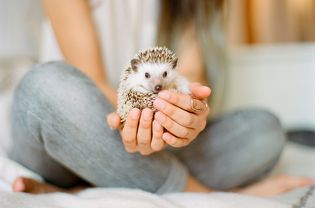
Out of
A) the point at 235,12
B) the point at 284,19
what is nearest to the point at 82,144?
the point at 235,12

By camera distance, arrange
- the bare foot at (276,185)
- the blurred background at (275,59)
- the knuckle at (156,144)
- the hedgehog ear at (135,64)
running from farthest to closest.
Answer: the blurred background at (275,59) < the bare foot at (276,185) < the knuckle at (156,144) < the hedgehog ear at (135,64)

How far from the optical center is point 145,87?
603mm

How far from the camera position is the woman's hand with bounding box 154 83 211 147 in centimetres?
61

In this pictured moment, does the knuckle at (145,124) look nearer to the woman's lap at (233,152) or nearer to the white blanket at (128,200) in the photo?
the white blanket at (128,200)

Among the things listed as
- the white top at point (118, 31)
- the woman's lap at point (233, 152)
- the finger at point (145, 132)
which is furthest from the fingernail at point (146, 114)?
the woman's lap at point (233, 152)

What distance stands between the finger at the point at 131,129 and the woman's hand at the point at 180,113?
0.10 ft

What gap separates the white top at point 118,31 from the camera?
0.73 m

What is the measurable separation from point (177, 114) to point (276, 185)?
0.45 metres

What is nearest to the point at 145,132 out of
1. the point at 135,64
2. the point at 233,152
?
the point at 135,64

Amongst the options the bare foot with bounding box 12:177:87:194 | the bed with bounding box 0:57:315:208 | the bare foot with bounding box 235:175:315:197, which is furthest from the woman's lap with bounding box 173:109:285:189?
the bare foot with bounding box 12:177:87:194

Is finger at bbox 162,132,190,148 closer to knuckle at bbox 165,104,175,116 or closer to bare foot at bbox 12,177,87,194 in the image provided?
knuckle at bbox 165,104,175,116

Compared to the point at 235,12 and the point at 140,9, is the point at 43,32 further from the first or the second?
the point at 235,12

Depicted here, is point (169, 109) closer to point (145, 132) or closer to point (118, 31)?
point (145, 132)

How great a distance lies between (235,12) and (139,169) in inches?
35.2
